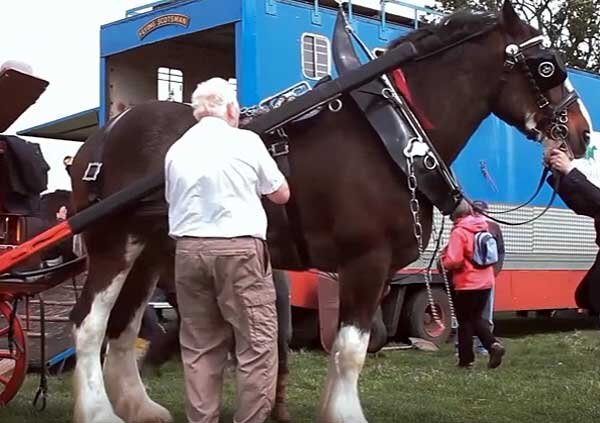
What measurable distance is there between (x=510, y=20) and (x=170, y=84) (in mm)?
6318

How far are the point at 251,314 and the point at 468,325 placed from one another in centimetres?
534

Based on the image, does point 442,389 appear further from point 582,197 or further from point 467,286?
point 582,197

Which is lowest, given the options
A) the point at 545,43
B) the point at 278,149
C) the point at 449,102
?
the point at 278,149

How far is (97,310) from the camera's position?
5352 millimetres

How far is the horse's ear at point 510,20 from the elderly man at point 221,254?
176 cm

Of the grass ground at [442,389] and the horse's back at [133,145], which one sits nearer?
the horse's back at [133,145]

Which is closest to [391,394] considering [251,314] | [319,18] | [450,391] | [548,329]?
[450,391]

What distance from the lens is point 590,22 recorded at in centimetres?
2977

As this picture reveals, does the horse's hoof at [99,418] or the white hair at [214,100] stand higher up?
the white hair at [214,100]

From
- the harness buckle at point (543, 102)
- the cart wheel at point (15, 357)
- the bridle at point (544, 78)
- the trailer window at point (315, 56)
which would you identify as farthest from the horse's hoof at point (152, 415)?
the trailer window at point (315, 56)

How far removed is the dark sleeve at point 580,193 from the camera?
4.58 meters

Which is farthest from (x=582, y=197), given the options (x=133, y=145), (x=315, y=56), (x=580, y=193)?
(x=315, y=56)

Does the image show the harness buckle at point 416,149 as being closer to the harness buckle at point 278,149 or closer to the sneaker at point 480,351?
the harness buckle at point 278,149

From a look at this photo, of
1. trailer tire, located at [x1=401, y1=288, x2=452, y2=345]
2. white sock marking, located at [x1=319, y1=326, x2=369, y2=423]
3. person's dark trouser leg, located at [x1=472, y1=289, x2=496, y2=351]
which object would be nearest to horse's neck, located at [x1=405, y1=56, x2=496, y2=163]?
white sock marking, located at [x1=319, y1=326, x2=369, y2=423]
